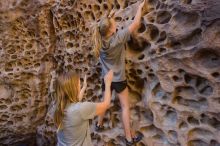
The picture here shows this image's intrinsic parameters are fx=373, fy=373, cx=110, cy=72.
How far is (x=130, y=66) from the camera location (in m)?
2.82

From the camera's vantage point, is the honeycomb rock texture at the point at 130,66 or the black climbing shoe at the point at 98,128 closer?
the honeycomb rock texture at the point at 130,66

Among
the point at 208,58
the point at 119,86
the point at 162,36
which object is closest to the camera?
the point at 208,58

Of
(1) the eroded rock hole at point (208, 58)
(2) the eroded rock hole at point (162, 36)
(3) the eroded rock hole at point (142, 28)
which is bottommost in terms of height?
(1) the eroded rock hole at point (208, 58)

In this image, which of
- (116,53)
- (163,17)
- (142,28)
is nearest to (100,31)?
(116,53)

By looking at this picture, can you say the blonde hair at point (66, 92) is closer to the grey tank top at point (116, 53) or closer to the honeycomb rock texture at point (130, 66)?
the grey tank top at point (116, 53)

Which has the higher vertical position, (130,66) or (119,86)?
(130,66)

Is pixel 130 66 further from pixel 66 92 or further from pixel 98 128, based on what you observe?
pixel 66 92

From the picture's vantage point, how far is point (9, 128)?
13.3 feet

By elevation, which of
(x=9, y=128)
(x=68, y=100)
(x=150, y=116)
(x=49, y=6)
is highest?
(x=49, y=6)

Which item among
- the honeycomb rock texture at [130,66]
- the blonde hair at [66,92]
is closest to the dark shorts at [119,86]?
the honeycomb rock texture at [130,66]

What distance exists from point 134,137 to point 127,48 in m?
0.68

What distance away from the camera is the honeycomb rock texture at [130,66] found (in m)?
2.34

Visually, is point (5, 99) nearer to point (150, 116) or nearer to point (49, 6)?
point (49, 6)

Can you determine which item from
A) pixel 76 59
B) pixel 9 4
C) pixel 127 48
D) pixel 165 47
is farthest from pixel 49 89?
pixel 165 47
